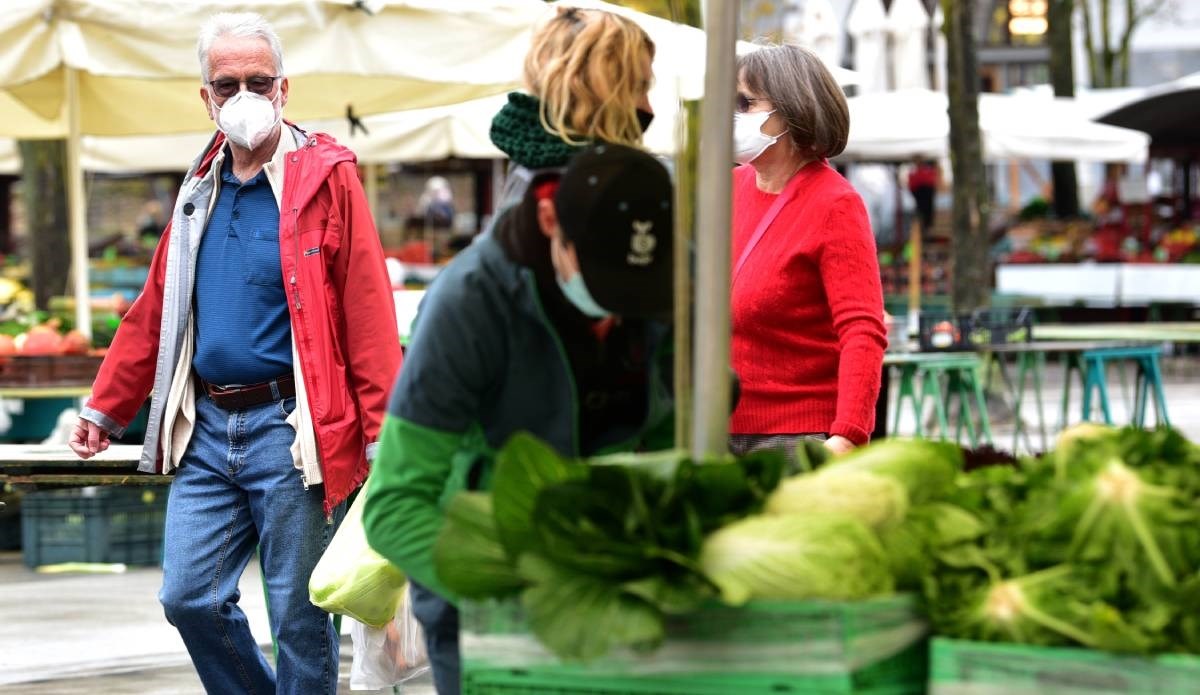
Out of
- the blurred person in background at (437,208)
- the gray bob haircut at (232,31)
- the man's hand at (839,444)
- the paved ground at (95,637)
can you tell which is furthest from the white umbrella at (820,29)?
A: the man's hand at (839,444)

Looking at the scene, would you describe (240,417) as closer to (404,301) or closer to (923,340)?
(404,301)

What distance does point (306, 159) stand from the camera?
4254 millimetres

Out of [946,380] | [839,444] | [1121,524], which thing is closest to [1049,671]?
[1121,524]

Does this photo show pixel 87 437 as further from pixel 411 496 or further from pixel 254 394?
pixel 411 496

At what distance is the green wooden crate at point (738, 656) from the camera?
2.12m

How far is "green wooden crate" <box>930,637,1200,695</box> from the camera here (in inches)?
81.9

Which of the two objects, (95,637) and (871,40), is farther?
(871,40)

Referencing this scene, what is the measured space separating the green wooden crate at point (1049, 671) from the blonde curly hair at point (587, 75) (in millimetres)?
895

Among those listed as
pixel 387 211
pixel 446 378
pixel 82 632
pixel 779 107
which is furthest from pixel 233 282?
pixel 387 211

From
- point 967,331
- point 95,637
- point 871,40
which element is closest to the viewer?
point 95,637

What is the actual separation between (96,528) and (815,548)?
7217mm

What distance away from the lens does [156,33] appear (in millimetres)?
7871

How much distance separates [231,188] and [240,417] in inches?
21.2

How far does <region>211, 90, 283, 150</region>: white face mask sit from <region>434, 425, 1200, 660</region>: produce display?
6.67ft
